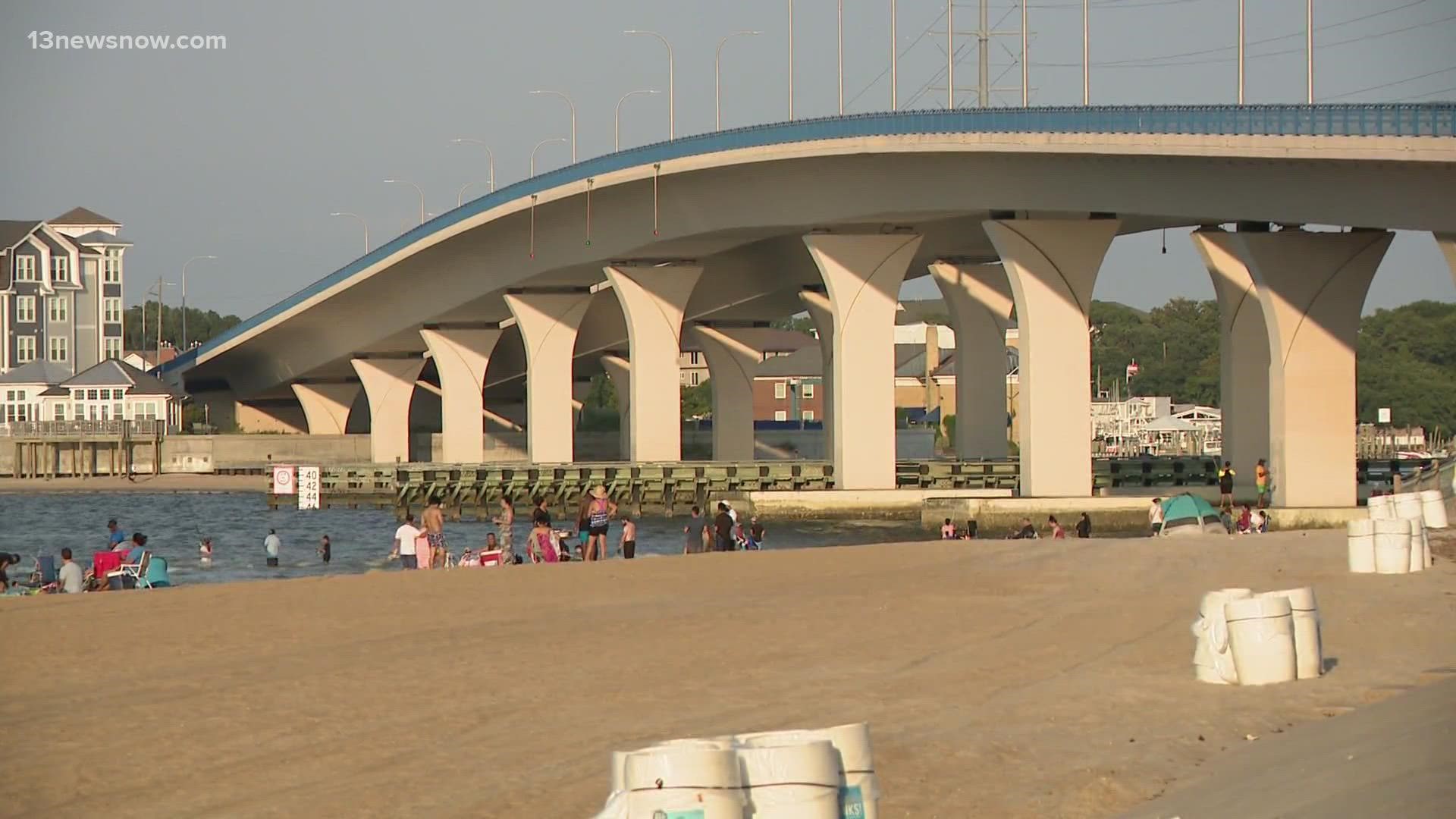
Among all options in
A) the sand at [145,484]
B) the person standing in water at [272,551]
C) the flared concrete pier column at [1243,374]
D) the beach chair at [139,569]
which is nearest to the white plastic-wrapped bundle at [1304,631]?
the beach chair at [139,569]

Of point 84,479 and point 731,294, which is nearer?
point 731,294

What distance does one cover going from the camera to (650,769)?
10.3 m

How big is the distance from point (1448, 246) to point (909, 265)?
26.9m

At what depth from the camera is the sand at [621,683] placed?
49.5ft

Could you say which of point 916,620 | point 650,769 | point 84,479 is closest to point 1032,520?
point 916,620

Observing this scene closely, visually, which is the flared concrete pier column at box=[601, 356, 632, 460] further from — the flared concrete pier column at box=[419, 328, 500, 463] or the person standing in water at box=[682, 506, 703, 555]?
the person standing in water at box=[682, 506, 703, 555]

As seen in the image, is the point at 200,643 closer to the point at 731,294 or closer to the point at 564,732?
the point at 564,732

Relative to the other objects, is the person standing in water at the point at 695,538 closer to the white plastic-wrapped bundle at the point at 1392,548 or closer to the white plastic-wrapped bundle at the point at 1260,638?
the white plastic-wrapped bundle at the point at 1392,548

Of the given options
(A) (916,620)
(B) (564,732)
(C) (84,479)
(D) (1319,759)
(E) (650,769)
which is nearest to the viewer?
(E) (650,769)

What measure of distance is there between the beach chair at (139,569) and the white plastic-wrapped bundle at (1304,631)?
2301cm

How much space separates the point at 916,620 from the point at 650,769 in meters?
15.1

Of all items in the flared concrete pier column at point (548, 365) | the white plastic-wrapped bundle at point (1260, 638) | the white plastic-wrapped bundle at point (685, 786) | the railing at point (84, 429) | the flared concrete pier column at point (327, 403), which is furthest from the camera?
the flared concrete pier column at point (327, 403)

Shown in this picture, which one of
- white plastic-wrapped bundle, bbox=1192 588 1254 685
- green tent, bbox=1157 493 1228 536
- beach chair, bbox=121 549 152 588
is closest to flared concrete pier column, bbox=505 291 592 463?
green tent, bbox=1157 493 1228 536

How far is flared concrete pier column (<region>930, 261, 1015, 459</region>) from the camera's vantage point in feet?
246
